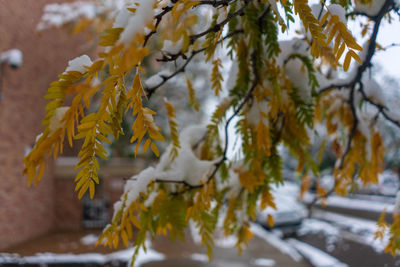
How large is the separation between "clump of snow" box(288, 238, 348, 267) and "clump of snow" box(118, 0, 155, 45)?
15.4ft

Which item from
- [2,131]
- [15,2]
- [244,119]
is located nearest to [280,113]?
[244,119]

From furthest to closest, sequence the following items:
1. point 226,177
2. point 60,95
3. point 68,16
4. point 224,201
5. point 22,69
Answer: point 68,16 < point 22,69 < point 224,201 < point 226,177 < point 60,95

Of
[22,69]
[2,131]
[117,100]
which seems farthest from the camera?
[22,69]

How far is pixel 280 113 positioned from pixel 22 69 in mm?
3041

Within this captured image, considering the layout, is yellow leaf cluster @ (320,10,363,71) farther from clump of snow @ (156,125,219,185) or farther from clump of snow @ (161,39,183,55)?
clump of snow @ (156,125,219,185)

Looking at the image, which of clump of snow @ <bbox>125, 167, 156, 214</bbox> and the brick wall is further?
the brick wall

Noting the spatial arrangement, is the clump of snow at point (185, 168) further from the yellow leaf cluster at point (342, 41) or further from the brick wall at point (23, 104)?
the yellow leaf cluster at point (342, 41)

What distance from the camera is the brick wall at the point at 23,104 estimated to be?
107 centimetres

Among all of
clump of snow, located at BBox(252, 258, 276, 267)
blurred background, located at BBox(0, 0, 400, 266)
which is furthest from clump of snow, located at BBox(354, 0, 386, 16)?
clump of snow, located at BBox(252, 258, 276, 267)

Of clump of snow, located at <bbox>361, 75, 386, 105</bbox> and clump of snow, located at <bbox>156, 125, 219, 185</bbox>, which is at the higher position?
clump of snow, located at <bbox>361, 75, 386, 105</bbox>

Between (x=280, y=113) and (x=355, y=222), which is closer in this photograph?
(x=280, y=113)

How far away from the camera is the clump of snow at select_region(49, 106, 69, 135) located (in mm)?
403

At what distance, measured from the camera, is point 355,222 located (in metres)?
7.80

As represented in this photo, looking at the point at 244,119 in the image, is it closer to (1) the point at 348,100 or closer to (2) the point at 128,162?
(1) the point at 348,100
